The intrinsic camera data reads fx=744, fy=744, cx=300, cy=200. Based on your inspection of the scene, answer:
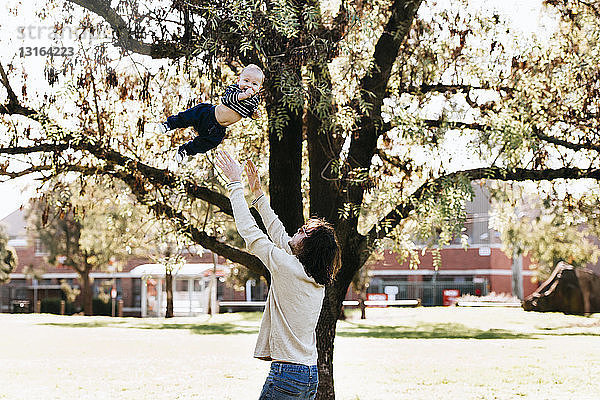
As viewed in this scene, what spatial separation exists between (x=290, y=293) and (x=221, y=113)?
3.78 ft

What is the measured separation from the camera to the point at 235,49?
18.3 feet

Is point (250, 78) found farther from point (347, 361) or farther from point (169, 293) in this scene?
point (169, 293)

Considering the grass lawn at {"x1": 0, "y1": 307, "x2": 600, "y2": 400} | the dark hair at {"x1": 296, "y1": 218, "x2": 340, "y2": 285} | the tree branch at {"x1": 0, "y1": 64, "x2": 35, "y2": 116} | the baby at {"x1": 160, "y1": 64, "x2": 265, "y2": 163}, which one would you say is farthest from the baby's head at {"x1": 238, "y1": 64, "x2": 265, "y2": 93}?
the grass lawn at {"x1": 0, "y1": 307, "x2": 600, "y2": 400}

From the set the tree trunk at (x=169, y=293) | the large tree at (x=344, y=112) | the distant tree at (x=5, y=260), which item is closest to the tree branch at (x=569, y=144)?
the large tree at (x=344, y=112)

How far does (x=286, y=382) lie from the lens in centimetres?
389

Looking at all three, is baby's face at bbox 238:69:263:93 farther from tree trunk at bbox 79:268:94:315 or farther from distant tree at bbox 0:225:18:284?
distant tree at bbox 0:225:18:284

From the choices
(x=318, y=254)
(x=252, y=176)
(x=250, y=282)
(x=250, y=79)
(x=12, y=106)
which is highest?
(x=12, y=106)

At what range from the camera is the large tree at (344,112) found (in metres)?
6.53

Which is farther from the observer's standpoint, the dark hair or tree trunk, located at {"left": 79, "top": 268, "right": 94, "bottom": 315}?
tree trunk, located at {"left": 79, "top": 268, "right": 94, "bottom": 315}

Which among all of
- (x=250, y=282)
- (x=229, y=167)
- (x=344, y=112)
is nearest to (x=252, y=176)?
(x=229, y=167)

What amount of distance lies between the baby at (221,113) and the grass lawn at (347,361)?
9124mm

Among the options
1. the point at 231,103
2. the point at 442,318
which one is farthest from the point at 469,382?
the point at 442,318

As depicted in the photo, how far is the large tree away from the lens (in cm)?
653

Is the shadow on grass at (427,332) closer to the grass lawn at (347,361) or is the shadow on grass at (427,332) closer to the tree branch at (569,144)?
the grass lawn at (347,361)
